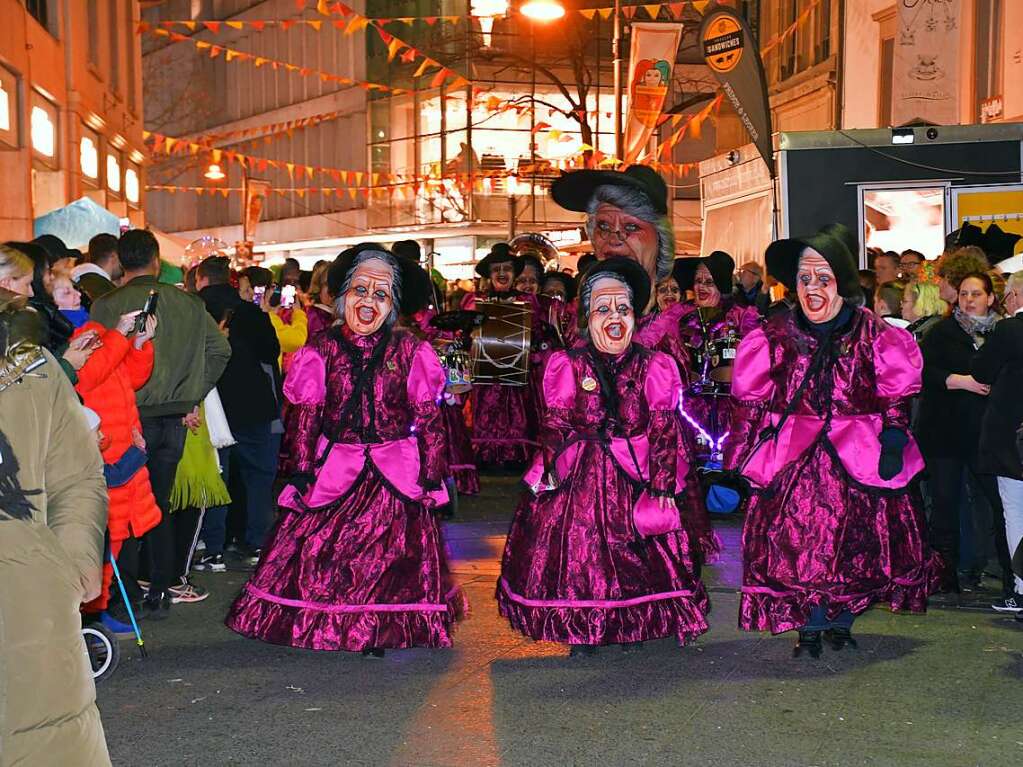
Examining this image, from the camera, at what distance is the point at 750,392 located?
Answer: 7.04m

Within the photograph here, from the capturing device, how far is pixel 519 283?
542 inches

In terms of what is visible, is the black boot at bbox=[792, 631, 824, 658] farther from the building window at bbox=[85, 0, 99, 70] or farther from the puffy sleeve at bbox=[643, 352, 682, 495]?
the building window at bbox=[85, 0, 99, 70]

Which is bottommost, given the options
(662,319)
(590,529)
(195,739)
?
(195,739)

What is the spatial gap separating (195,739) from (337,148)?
42.7 metres

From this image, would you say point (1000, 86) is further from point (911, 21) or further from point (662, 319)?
point (662, 319)

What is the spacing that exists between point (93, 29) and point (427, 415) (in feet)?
66.6

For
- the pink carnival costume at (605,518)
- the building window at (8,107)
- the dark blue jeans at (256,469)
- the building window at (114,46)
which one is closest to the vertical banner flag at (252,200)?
the building window at (114,46)

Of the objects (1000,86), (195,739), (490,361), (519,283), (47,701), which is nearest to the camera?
(47,701)

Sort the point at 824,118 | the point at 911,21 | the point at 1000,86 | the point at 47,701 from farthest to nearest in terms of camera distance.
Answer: the point at 824,118
the point at 1000,86
the point at 911,21
the point at 47,701

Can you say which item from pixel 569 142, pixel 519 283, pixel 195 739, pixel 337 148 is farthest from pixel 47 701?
pixel 337 148

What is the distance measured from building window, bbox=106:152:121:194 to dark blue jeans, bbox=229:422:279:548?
16.9 m

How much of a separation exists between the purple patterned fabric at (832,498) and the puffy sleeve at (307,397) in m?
1.96

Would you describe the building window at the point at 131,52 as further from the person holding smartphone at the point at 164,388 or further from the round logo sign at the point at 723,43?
the person holding smartphone at the point at 164,388

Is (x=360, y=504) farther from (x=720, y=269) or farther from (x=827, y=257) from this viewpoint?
(x=720, y=269)
